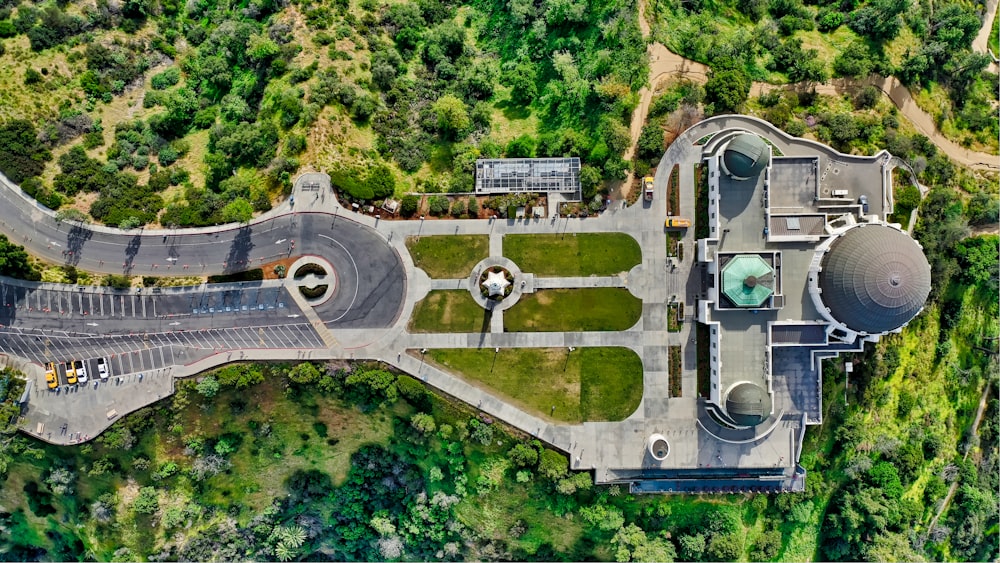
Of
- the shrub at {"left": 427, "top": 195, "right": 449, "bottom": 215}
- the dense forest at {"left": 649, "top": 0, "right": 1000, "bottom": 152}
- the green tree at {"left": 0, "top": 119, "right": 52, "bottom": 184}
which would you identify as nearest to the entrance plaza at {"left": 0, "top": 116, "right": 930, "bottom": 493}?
the shrub at {"left": 427, "top": 195, "right": 449, "bottom": 215}

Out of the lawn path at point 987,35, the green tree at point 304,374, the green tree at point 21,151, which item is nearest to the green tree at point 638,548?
the green tree at point 304,374

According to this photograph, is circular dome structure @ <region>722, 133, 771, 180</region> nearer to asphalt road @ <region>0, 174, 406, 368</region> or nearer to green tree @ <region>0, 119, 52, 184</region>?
asphalt road @ <region>0, 174, 406, 368</region>

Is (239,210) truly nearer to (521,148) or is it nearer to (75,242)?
(75,242)

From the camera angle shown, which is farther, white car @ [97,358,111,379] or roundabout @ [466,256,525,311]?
roundabout @ [466,256,525,311]

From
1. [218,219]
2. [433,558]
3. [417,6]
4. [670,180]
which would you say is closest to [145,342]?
[218,219]

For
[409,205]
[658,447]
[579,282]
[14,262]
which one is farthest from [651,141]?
[14,262]

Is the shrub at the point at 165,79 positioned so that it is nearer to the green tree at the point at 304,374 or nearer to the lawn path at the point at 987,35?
the green tree at the point at 304,374

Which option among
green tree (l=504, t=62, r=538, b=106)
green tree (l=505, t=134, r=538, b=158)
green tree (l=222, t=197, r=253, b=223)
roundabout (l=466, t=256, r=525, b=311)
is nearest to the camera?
green tree (l=222, t=197, r=253, b=223)
